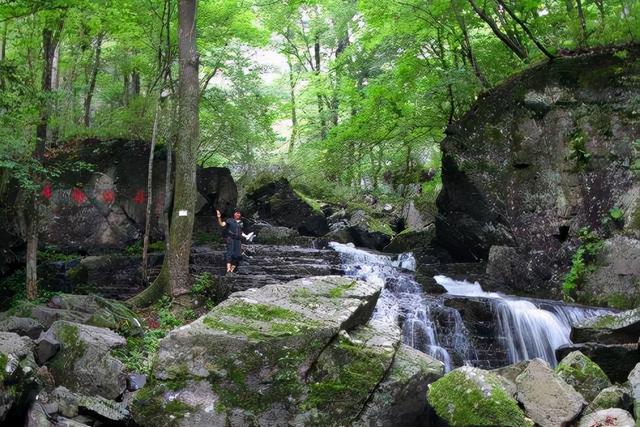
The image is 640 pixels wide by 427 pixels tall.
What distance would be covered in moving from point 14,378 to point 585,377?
656 cm

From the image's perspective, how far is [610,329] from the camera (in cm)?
807

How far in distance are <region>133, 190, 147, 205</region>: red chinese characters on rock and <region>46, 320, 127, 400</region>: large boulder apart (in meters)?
8.81

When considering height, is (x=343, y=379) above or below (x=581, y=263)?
below

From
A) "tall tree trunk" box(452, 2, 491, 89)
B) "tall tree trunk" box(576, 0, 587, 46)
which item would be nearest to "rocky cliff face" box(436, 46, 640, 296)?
"tall tree trunk" box(576, 0, 587, 46)

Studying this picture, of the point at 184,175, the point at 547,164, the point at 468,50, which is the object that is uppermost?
Answer: the point at 468,50

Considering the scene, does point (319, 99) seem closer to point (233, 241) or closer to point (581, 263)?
point (233, 241)

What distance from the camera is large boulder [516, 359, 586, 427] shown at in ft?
18.4

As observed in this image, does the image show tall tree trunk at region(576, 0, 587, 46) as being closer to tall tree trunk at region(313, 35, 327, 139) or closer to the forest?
the forest

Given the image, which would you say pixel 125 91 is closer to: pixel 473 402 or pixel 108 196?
pixel 108 196

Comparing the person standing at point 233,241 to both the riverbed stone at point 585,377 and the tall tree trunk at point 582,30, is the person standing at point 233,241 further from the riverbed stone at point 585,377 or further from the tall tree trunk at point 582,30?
the tall tree trunk at point 582,30

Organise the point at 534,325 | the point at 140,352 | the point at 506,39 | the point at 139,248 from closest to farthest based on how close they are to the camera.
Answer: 1. the point at 140,352
2. the point at 534,325
3. the point at 506,39
4. the point at 139,248

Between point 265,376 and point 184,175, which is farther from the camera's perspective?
point 184,175

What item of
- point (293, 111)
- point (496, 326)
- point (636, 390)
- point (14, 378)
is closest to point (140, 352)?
point (14, 378)

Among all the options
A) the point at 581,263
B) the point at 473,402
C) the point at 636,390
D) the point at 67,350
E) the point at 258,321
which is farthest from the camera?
the point at 581,263
